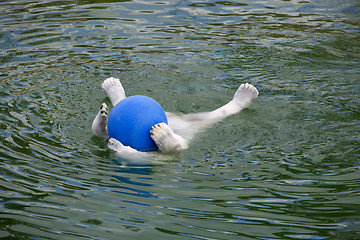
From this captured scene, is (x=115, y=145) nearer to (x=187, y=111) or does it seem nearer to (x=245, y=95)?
(x=187, y=111)

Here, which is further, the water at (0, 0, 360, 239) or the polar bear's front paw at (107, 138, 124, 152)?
the polar bear's front paw at (107, 138, 124, 152)

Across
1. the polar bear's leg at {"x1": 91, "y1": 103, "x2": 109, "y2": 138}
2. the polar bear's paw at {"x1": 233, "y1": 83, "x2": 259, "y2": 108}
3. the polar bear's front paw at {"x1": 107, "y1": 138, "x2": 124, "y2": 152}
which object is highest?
the polar bear's paw at {"x1": 233, "y1": 83, "x2": 259, "y2": 108}

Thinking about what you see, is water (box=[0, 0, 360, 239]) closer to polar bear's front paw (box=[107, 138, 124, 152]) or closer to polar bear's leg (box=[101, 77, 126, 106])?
polar bear's front paw (box=[107, 138, 124, 152])

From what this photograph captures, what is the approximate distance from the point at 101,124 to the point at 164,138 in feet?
3.00

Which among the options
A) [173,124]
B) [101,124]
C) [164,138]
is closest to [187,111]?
[173,124]

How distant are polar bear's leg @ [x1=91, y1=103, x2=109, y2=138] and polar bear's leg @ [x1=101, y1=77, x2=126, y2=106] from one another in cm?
86

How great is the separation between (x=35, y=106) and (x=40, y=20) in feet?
14.2

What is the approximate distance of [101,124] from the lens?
17.8ft

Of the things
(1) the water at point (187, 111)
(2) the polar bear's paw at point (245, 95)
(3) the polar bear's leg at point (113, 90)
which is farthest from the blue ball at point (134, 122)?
(2) the polar bear's paw at point (245, 95)

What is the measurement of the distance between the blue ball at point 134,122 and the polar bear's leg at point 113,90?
1.32 m

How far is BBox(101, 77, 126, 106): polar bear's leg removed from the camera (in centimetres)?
632

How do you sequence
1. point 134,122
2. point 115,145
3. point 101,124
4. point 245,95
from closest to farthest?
point 134,122 → point 115,145 → point 101,124 → point 245,95

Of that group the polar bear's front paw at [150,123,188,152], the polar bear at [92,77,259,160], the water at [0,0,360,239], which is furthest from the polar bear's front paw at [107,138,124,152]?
the polar bear's front paw at [150,123,188,152]

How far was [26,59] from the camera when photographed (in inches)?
325
